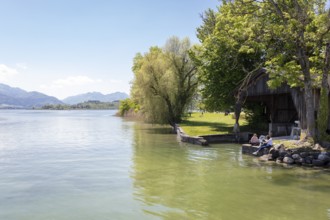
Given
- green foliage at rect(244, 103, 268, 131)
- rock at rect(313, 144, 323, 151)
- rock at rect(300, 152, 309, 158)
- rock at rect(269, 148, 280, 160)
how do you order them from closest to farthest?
rock at rect(300, 152, 309, 158)
rock at rect(313, 144, 323, 151)
rock at rect(269, 148, 280, 160)
green foliage at rect(244, 103, 268, 131)

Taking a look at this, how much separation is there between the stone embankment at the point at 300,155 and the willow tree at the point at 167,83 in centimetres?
2589

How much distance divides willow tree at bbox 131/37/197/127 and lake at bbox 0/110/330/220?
76.0 ft

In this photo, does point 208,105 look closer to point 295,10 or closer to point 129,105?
point 295,10

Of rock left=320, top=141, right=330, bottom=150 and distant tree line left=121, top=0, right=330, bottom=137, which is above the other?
distant tree line left=121, top=0, right=330, bottom=137

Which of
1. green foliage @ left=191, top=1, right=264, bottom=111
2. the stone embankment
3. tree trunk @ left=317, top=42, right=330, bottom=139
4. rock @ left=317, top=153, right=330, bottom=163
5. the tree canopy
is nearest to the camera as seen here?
rock @ left=317, top=153, right=330, bottom=163

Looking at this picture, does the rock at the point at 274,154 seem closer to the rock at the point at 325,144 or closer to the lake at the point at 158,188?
the lake at the point at 158,188

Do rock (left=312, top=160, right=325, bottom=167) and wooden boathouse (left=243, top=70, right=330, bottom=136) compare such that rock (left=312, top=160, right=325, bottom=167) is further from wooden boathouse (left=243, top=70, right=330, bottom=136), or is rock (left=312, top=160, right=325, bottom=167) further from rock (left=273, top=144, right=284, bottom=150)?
wooden boathouse (left=243, top=70, right=330, bottom=136)

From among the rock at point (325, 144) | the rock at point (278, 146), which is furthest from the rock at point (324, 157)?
the rock at point (278, 146)

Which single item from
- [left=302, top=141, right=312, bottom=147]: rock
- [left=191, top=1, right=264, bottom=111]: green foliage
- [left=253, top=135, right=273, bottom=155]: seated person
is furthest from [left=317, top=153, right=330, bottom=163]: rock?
[left=191, top=1, right=264, bottom=111]: green foliage

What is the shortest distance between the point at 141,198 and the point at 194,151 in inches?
532

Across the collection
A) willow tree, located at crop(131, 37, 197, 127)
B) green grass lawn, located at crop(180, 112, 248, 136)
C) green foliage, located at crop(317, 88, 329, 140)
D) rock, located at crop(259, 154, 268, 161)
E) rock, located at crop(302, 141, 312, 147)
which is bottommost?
rock, located at crop(259, 154, 268, 161)

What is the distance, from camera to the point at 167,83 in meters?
46.1

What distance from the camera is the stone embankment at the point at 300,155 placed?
19203 mm

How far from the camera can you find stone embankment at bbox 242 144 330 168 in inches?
756
